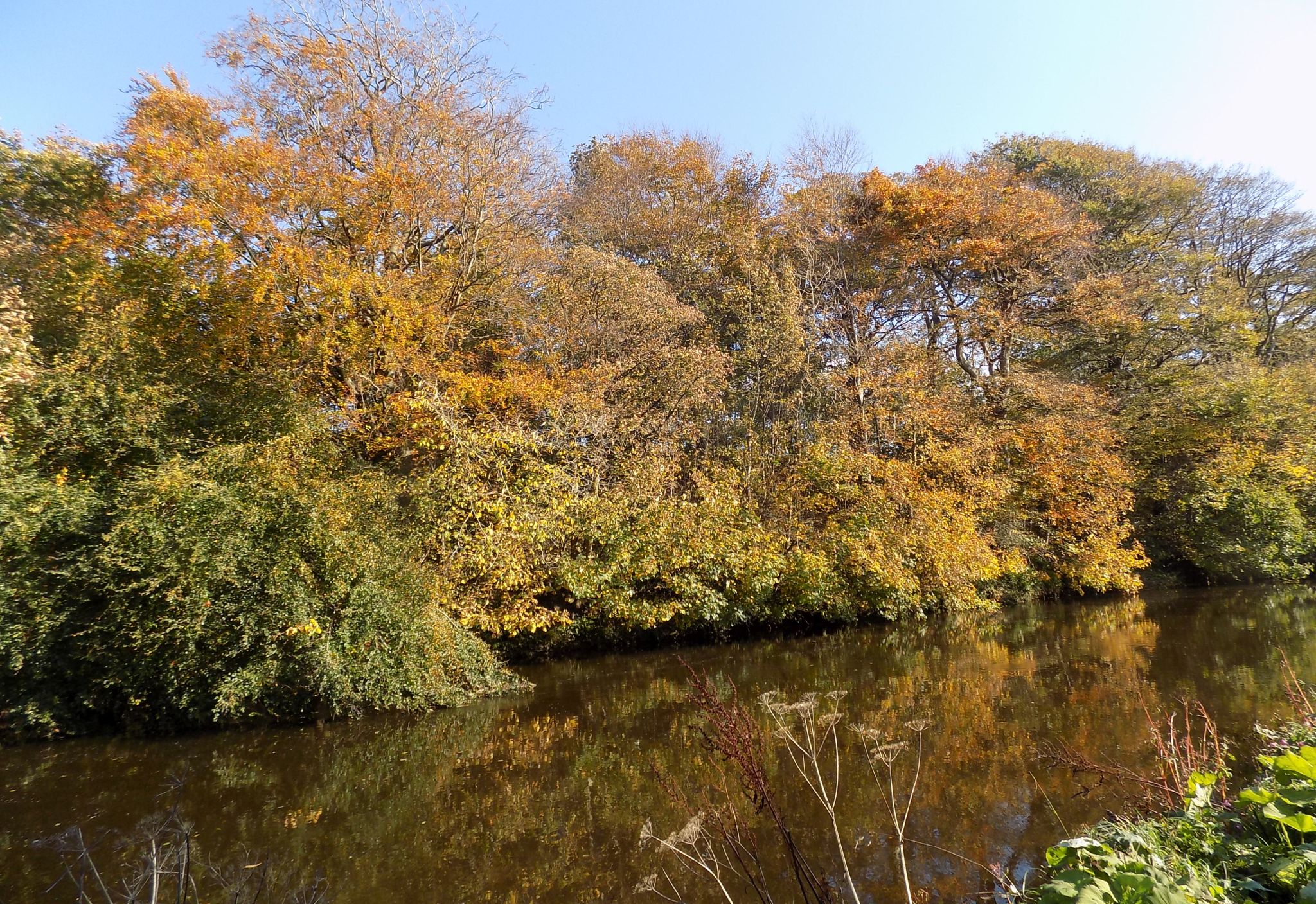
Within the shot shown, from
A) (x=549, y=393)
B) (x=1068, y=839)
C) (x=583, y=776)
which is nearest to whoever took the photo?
(x=1068, y=839)

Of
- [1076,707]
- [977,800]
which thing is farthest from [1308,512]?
[977,800]

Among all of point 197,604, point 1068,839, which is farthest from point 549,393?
point 1068,839

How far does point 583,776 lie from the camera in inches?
269

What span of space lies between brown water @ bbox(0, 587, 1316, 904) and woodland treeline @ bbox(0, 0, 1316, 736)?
41.3 inches

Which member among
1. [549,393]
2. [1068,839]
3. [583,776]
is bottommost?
[583,776]

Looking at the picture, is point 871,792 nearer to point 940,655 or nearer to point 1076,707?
point 1076,707

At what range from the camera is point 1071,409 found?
19031mm

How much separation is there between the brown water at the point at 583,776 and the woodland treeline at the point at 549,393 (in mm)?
1049

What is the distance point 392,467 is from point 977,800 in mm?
10396

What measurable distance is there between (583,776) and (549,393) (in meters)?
8.47

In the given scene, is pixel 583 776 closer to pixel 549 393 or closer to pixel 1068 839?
pixel 1068 839

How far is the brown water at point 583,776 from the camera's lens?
16.4 feet

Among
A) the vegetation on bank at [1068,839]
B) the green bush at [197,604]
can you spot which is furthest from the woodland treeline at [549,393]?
the vegetation on bank at [1068,839]

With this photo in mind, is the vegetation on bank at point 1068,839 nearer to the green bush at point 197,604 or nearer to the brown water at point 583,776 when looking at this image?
the brown water at point 583,776
